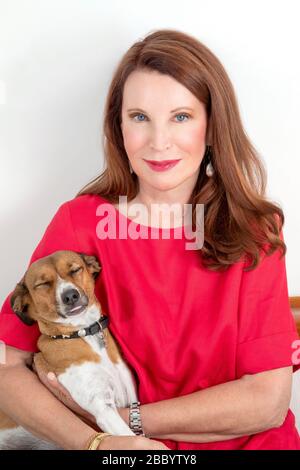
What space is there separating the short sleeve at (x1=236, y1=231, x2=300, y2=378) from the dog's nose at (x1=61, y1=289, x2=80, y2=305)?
0.36 m

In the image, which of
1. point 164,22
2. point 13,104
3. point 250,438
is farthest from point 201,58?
point 250,438

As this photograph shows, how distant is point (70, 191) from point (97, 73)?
11.4 inches

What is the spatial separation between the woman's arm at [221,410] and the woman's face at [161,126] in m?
0.41

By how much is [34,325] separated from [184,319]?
29 cm

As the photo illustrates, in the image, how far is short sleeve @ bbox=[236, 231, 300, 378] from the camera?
1.29m

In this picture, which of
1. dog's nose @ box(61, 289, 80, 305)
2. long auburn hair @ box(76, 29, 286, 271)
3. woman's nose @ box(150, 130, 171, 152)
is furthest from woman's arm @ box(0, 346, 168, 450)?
woman's nose @ box(150, 130, 171, 152)

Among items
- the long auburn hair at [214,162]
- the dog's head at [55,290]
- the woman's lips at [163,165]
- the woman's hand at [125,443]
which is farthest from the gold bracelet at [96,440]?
the woman's lips at [163,165]

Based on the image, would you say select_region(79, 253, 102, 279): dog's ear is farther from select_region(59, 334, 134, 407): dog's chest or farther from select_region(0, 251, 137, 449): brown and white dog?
select_region(59, 334, 134, 407): dog's chest

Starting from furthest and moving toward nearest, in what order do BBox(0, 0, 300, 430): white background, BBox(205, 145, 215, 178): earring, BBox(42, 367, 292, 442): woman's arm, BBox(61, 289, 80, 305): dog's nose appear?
BBox(0, 0, 300, 430): white background, BBox(205, 145, 215, 178): earring, BBox(42, 367, 292, 442): woman's arm, BBox(61, 289, 80, 305): dog's nose

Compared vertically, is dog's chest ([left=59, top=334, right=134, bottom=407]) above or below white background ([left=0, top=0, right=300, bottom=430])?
below

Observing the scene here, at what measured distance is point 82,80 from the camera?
62.2 inches

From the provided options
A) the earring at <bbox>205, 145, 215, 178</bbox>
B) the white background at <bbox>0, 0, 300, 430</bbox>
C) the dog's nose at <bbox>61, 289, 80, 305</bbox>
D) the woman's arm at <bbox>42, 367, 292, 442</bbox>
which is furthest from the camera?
the white background at <bbox>0, 0, 300, 430</bbox>

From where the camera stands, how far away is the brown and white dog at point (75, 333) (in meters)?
1.17

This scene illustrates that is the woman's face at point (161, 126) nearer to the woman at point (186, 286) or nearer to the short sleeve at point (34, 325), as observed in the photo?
the woman at point (186, 286)
